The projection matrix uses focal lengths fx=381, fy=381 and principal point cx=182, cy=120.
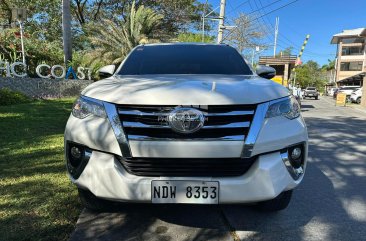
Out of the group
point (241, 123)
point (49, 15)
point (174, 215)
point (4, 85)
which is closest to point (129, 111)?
point (241, 123)

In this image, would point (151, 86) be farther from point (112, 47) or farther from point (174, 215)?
point (112, 47)

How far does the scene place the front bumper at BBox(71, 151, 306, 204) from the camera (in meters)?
2.81

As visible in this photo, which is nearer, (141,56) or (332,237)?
(332,237)

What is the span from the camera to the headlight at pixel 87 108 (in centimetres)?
301

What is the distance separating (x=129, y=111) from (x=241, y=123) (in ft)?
2.78

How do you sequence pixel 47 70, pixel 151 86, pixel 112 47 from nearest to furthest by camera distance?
pixel 151 86, pixel 47 70, pixel 112 47

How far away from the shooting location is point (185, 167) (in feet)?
9.32

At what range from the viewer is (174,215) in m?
3.63

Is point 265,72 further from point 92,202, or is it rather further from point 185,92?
point 92,202

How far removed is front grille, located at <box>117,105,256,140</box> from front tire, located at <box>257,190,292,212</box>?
1.06 metres

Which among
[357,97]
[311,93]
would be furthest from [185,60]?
[311,93]

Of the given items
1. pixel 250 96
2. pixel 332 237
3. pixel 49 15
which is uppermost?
pixel 49 15

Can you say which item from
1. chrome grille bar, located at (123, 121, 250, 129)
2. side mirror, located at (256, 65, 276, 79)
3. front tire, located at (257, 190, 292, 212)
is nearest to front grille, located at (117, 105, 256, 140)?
chrome grille bar, located at (123, 121, 250, 129)

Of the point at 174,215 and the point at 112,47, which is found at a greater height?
the point at 112,47
